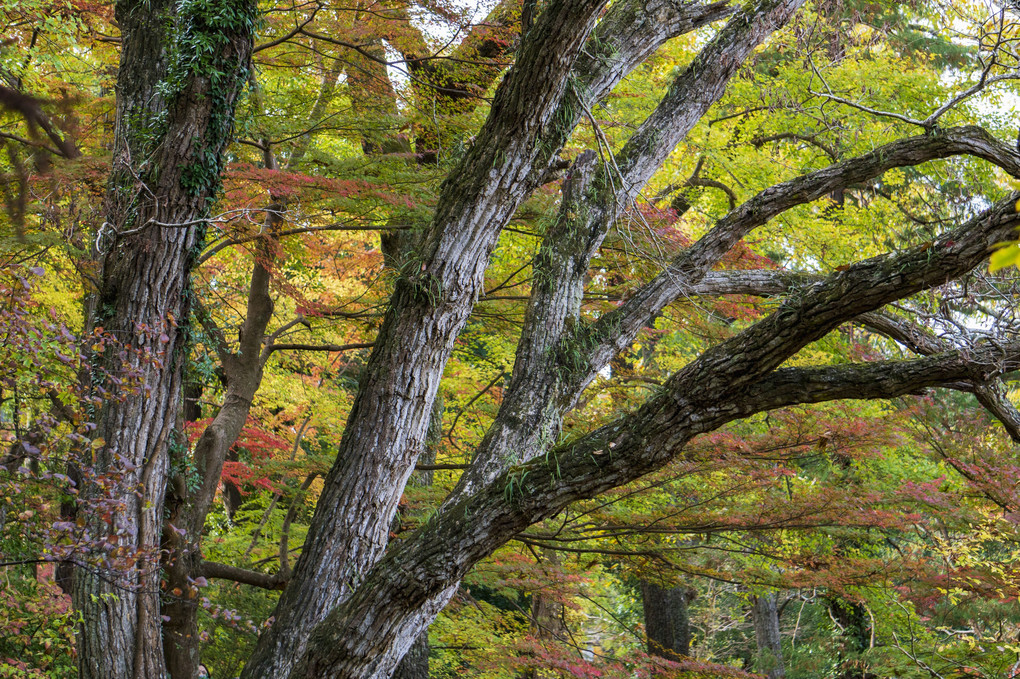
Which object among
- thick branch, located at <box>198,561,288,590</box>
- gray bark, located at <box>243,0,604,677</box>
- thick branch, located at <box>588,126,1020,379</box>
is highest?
thick branch, located at <box>588,126,1020,379</box>

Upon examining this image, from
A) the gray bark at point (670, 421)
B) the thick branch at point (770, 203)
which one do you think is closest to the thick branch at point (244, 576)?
the gray bark at point (670, 421)

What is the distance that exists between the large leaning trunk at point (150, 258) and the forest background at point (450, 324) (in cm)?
2

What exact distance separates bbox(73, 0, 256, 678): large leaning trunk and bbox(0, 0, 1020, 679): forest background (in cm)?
2

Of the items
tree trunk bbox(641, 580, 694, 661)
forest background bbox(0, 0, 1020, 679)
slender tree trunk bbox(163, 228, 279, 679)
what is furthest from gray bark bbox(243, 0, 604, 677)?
tree trunk bbox(641, 580, 694, 661)

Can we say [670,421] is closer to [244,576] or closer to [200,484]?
[200,484]

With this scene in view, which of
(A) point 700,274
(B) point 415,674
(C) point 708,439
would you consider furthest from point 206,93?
(B) point 415,674

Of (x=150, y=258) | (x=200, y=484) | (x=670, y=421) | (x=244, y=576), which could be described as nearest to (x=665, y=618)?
(x=244, y=576)

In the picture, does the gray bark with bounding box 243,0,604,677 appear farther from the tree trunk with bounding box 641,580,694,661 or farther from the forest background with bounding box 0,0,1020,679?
the tree trunk with bounding box 641,580,694,661

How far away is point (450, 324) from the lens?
13.4 feet

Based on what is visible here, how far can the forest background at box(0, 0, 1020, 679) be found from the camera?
11.0 ft

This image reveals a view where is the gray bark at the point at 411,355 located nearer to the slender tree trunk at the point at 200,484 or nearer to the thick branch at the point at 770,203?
the slender tree trunk at the point at 200,484

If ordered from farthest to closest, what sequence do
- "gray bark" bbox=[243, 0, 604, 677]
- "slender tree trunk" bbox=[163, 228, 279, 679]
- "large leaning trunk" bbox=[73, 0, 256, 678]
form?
"slender tree trunk" bbox=[163, 228, 279, 679]
"large leaning trunk" bbox=[73, 0, 256, 678]
"gray bark" bbox=[243, 0, 604, 677]

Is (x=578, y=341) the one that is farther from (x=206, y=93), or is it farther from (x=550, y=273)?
(x=206, y=93)

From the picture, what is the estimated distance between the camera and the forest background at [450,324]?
3365 mm
